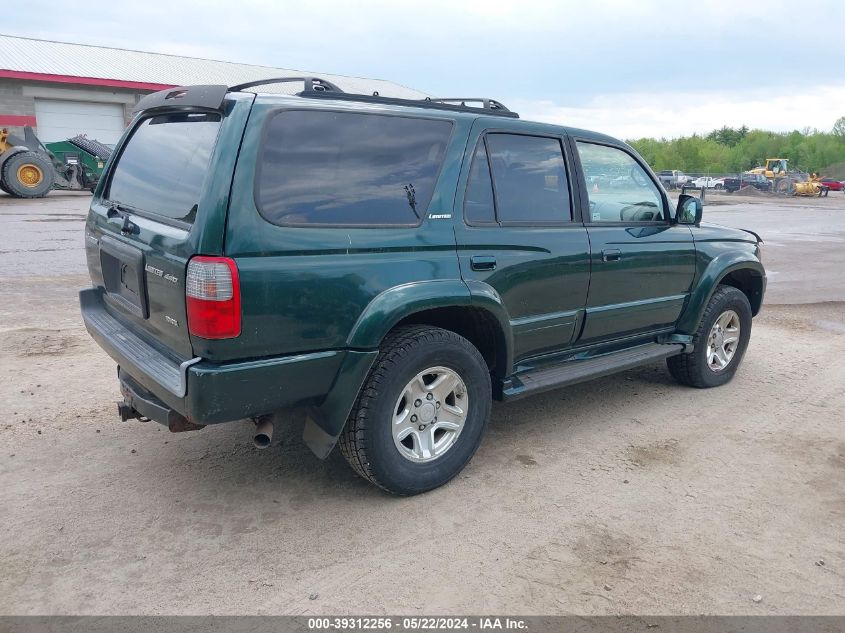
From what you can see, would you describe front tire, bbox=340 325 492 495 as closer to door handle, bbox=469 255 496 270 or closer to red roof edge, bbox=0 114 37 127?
door handle, bbox=469 255 496 270

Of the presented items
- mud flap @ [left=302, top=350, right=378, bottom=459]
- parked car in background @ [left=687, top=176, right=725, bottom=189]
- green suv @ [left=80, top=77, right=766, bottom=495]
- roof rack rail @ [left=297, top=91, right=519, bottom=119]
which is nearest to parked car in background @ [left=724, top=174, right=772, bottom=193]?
parked car in background @ [left=687, top=176, right=725, bottom=189]

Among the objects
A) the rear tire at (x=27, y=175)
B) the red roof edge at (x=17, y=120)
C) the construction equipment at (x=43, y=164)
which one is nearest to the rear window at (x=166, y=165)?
the construction equipment at (x=43, y=164)

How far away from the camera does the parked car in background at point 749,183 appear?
44.8 m

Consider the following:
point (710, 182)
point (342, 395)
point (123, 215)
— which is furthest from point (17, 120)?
point (710, 182)

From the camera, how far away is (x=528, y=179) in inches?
163

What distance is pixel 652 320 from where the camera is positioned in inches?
195

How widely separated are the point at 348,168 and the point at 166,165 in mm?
927

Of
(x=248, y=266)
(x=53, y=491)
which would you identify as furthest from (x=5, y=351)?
(x=248, y=266)

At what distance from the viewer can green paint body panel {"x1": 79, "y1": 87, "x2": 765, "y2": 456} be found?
299cm

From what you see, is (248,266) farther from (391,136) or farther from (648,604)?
(648,604)

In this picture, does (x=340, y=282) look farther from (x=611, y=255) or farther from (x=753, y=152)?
(x=753, y=152)

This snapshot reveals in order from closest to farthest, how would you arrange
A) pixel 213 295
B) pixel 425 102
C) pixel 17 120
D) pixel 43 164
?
pixel 213 295 < pixel 425 102 < pixel 43 164 < pixel 17 120

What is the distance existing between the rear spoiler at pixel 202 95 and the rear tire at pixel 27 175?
1857 cm

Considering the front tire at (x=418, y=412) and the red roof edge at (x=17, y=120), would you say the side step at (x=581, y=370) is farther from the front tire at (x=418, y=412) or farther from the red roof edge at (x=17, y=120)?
the red roof edge at (x=17, y=120)
